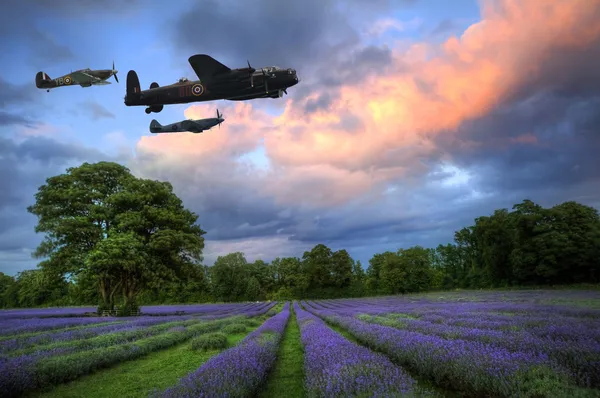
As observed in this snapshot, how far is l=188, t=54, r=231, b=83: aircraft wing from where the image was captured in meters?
11.6

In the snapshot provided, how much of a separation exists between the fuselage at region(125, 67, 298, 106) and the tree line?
12.5 meters

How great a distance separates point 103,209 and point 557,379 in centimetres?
2824

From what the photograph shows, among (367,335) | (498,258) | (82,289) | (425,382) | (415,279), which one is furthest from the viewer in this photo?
(415,279)

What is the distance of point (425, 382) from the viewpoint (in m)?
6.27

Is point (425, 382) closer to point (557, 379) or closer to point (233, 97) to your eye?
point (557, 379)

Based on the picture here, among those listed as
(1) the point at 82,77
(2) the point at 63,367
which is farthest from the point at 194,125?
(2) the point at 63,367

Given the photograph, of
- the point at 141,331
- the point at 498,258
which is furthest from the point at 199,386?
the point at 498,258

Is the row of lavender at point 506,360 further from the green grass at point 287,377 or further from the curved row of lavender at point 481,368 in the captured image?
the green grass at point 287,377

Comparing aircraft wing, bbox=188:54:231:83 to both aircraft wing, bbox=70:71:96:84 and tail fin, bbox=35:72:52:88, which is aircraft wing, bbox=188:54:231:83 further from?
tail fin, bbox=35:72:52:88

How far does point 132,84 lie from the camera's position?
1454 cm

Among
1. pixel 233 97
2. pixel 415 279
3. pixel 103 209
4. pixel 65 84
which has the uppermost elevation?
pixel 65 84

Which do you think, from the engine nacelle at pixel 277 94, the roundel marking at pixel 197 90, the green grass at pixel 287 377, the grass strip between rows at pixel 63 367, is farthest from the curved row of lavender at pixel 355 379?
the roundel marking at pixel 197 90

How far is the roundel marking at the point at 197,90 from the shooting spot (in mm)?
13086

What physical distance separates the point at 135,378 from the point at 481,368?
7.37 m
